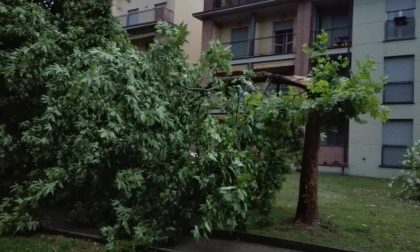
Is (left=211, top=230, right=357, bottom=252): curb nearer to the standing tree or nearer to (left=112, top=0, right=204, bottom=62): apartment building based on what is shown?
the standing tree

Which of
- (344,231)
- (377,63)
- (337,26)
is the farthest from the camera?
(337,26)

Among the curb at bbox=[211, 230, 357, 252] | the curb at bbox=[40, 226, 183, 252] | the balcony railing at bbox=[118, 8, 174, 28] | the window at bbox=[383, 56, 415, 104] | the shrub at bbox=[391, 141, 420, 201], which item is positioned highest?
the balcony railing at bbox=[118, 8, 174, 28]

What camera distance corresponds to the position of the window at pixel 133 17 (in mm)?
30438

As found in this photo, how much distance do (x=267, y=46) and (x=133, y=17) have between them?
10268 mm

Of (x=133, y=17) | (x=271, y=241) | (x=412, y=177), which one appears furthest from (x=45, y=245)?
(x=133, y=17)

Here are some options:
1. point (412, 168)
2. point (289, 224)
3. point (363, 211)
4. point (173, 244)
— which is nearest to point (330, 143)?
point (412, 168)

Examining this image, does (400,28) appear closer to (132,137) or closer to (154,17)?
(154,17)

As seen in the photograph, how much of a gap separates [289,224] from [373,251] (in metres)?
1.68

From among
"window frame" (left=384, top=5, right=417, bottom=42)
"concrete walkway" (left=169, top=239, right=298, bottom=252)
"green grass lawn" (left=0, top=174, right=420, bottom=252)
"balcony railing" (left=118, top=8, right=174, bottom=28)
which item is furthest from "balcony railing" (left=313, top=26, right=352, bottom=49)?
"concrete walkway" (left=169, top=239, right=298, bottom=252)

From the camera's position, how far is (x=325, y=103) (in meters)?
6.83

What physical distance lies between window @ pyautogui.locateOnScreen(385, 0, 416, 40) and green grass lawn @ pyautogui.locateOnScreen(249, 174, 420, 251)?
11.4 metres

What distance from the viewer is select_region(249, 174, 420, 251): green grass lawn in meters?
6.80

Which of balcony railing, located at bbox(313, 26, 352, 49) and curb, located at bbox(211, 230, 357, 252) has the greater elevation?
balcony railing, located at bbox(313, 26, 352, 49)

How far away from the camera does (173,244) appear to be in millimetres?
7074
